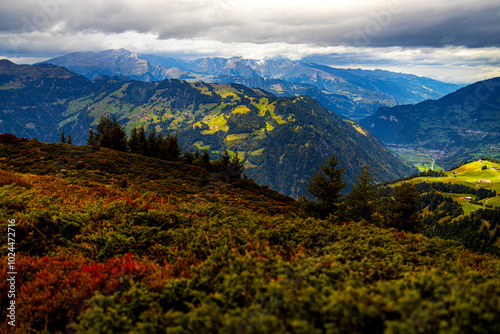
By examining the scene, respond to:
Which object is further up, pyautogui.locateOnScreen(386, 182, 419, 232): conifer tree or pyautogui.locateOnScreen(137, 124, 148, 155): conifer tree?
pyautogui.locateOnScreen(137, 124, 148, 155): conifer tree

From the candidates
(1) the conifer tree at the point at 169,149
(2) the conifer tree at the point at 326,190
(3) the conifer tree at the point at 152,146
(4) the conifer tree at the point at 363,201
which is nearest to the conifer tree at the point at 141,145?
(3) the conifer tree at the point at 152,146

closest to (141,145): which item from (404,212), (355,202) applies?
(355,202)

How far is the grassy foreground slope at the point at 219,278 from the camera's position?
394 cm

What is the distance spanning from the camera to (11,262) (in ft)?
25.0

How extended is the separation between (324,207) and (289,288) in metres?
22.7

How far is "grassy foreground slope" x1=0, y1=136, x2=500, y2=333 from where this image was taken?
3943mm

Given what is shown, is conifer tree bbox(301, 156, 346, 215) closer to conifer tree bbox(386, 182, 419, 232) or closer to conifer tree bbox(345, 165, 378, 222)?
conifer tree bbox(345, 165, 378, 222)

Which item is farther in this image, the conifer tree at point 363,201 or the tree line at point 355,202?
the tree line at point 355,202

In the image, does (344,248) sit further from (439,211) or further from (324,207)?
(439,211)

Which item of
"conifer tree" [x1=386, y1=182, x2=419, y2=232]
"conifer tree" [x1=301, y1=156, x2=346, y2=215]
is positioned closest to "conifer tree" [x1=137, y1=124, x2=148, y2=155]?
"conifer tree" [x1=301, y1=156, x2=346, y2=215]

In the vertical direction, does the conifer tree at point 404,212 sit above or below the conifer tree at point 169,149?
below

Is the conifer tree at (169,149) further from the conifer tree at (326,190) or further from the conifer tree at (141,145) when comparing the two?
the conifer tree at (326,190)

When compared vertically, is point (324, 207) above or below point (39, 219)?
below

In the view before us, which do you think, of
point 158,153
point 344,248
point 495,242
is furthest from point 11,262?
point 495,242
